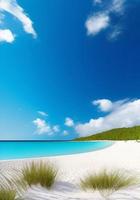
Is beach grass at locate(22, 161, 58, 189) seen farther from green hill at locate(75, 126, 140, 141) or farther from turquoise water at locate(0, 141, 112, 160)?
green hill at locate(75, 126, 140, 141)

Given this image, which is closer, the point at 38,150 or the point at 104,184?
the point at 104,184

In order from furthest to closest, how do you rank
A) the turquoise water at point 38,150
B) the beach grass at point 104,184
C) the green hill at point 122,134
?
the green hill at point 122,134, the turquoise water at point 38,150, the beach grass at point 104,184

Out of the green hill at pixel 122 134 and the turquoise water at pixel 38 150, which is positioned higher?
the green hill at pixel 122 134

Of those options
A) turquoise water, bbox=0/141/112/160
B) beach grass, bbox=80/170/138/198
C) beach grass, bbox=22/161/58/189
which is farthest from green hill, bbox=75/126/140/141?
beach grass, bbox=22/161/58/189

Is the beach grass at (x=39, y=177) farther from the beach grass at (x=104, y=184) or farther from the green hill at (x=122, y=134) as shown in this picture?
the green hill at (x=122, y=134)

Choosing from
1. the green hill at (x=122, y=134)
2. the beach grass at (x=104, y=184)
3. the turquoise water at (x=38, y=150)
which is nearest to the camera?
the beach grass at (x=104, y=184)

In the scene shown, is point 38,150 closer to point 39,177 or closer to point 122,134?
point 39,177

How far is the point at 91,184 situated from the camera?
498 cm

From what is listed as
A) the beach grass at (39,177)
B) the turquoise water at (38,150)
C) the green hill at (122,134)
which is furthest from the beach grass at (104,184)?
the green hill at (122,134)

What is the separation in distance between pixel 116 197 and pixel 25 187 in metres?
1.39

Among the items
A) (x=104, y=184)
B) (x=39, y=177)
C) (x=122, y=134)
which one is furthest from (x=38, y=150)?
(x=122, y=134)

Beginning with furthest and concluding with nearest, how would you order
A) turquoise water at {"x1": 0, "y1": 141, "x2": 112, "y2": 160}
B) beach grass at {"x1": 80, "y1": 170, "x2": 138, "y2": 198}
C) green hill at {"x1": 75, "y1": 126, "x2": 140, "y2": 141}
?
green hill at {"x1": 75, "y1": 126, "x2": 140, "y2": 141} → turquoise water at {"x1": 0, "y1": 141, "x2": 112, "y2": 160} → beach grass at {"x1": 80, "y1": 170, "x2": 138, "y2": 198}

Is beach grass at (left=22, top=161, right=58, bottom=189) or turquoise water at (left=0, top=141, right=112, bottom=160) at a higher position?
turquoise water at (left=0, top=141, right=112, bottom=160)

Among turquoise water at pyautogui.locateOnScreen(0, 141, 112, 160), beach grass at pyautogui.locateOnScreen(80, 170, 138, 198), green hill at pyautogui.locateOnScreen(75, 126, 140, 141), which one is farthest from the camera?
green hill at pyautogui.locateOnScreen(75, 126, 140, 141)
